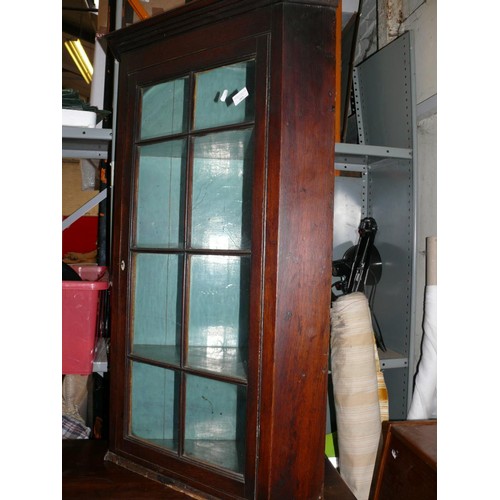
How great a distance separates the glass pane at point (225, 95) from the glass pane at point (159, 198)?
16cm

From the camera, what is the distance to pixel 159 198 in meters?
1.43

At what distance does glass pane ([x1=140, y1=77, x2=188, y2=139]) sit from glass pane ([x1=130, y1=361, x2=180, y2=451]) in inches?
28.6

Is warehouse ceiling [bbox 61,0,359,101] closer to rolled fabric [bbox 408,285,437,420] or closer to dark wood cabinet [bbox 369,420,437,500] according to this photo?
rolled fabric [bbox 408,285,437,420]

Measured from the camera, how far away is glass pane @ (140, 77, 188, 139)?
1.37 metres

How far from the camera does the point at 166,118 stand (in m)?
1.40

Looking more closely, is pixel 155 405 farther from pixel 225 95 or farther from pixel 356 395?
pixel 225 95

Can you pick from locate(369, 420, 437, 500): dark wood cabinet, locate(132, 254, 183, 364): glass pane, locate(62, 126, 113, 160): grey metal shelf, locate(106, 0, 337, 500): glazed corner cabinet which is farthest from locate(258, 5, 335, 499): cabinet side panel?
locate(62, 126, 113, 160): grey metal shelf

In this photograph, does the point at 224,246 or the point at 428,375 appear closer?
the point at 224,246

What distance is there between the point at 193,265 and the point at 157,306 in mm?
203

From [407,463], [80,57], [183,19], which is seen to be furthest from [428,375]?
[80,57]
